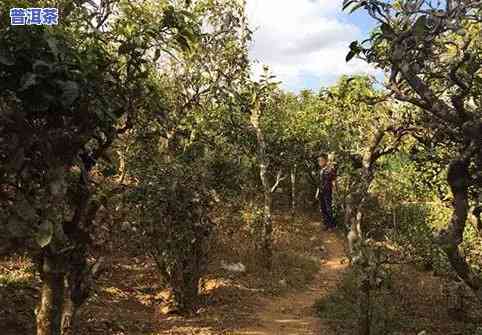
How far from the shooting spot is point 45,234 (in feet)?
A: 11.3

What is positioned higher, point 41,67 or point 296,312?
point 41,67

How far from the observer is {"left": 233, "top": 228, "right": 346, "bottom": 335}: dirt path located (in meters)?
9.48

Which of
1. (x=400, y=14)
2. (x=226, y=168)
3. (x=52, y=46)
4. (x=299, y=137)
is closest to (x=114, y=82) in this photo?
(x=52, y=46)

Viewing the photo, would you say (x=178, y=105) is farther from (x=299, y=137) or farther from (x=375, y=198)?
(x=375, y=198)

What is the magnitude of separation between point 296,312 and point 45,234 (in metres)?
8.37

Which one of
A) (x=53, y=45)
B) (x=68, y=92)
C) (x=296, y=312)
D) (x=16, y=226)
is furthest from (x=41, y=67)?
(x=296, y=312)

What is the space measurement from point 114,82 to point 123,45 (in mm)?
365

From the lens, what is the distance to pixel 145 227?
31.4 ft

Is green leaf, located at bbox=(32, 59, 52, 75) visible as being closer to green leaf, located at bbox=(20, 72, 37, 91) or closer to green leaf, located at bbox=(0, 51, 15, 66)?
green leaf, located at bbox=(20, 72, 37, 91)

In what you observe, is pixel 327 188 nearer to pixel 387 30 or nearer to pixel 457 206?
pixel 457 206

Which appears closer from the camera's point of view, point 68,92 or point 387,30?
point 68,92

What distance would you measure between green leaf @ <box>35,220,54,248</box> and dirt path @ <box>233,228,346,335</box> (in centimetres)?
609

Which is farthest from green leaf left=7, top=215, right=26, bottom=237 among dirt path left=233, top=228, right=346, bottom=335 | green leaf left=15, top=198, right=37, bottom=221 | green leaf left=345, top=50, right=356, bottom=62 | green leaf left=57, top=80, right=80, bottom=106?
dirt path left=233, top=228, right=346, bottom=335

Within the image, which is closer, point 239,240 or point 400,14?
point 400,14
